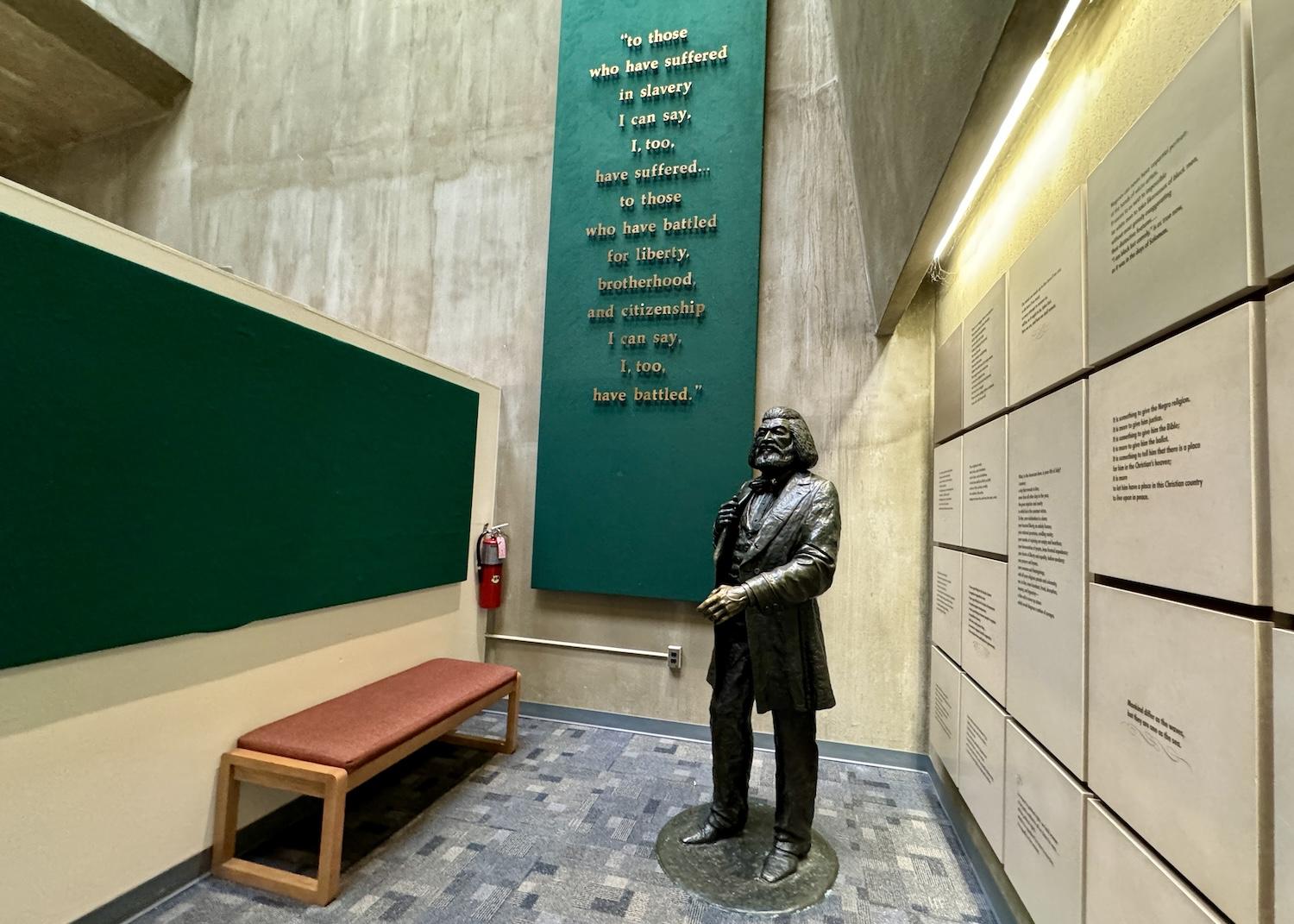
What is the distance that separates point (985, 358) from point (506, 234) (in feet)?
10.5

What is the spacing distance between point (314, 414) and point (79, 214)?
0.93m

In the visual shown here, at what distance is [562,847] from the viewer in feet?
7.38

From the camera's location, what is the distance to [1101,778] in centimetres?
131

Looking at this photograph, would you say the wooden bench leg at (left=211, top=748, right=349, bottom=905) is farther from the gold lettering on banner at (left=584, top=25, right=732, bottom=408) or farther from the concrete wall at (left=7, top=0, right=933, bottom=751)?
the gold lettering on banner at (left=584, top=25, right=732, bottom=408)

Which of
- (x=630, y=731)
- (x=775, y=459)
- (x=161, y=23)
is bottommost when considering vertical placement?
(x=630, y=731)

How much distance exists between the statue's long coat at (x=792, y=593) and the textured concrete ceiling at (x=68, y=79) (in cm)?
611

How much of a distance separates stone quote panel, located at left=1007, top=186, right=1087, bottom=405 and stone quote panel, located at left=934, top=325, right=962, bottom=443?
0.65 metres

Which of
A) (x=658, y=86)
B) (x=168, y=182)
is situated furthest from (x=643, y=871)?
(x=168, y=182)

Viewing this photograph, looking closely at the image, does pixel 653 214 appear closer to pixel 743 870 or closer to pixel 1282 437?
pixel 1282 437

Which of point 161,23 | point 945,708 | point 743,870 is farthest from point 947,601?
point 161,23

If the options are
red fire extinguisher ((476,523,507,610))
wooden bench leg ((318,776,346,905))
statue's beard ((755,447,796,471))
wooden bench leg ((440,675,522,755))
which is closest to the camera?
wooden bench leg ((318,776,346,905))

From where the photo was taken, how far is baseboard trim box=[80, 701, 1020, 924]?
5.92 feet

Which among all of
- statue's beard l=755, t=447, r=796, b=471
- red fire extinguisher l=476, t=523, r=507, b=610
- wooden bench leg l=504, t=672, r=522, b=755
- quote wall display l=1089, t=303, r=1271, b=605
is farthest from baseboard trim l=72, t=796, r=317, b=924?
quote wall display l=1089, t=303, r=1271, b=605

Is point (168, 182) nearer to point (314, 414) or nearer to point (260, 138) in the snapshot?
point (260, 138)
